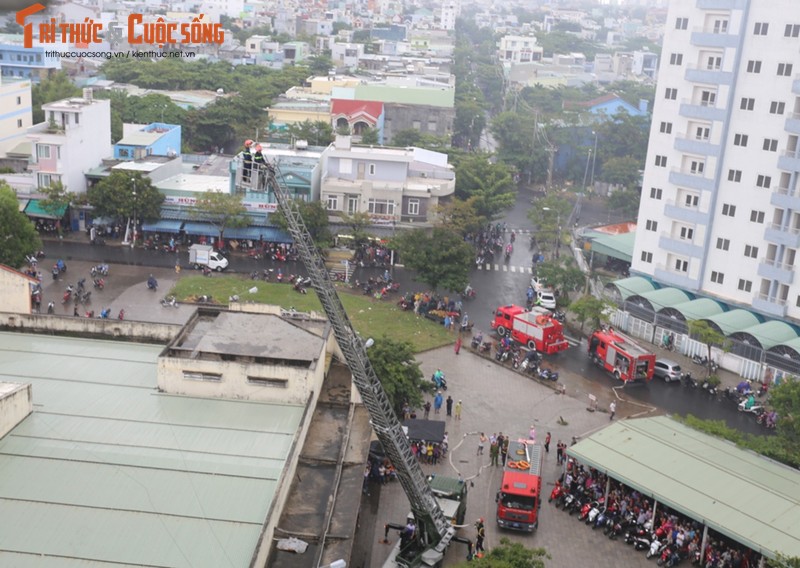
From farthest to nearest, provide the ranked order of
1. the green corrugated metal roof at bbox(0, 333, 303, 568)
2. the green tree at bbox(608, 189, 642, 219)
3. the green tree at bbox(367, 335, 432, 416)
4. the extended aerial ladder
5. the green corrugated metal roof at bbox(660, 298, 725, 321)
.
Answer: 1. the green tree at bbox(608, 189, 642, 219)
2. the green corrugated metal roof at bbox(660, 298, 725, 321)
3. the green tree at bbox(367, 335, 432, 416)
4. the extended aerial ladder
5. the green corrugated metal roof at bbox(0, 333, 303, 568)

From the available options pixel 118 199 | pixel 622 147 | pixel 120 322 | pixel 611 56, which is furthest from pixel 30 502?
pixel 611 56

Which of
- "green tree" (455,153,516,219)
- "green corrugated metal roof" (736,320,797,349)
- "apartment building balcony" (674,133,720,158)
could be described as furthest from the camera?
"green tree" (455,153,516,219)

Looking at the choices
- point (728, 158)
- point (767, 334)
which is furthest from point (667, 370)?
point (728, 158)

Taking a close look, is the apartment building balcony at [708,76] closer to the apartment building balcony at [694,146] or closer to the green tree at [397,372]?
the apartment building balcony at [694,146]

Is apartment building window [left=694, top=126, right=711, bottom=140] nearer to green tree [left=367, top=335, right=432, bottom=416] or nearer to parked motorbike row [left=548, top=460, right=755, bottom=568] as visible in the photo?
green tree [left=367, top=335, right=432, bottom=416]

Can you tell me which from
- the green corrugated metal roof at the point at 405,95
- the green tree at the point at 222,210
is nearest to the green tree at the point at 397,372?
the green tree at the point at 222,210

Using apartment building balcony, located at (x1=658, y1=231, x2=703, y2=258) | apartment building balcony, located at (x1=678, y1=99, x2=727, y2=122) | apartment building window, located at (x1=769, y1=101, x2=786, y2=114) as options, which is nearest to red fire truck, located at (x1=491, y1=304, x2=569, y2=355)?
apartment building balcony, located at (x1=658, y1=231, x2=703, y2=258)

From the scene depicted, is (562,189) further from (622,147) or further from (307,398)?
(307,398)
